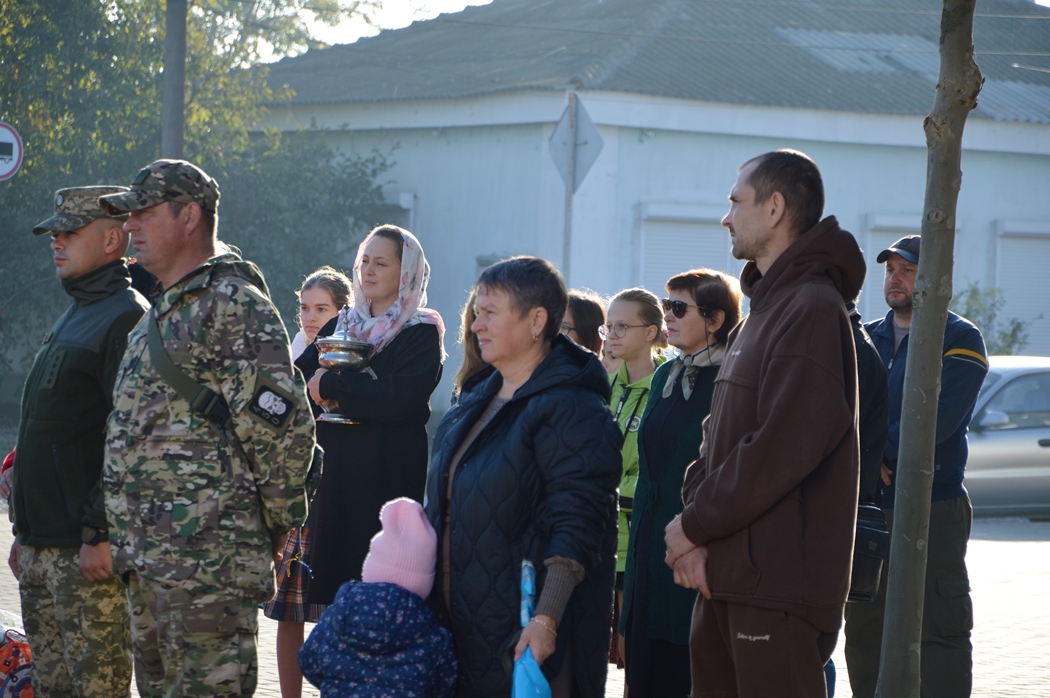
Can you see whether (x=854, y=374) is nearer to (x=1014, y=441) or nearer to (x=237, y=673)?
(x=237, y=673)

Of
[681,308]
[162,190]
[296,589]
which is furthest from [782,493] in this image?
[296,589]

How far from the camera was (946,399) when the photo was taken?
19.5 ft

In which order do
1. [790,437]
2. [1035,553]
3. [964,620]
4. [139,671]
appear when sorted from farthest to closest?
[1035,553], [964,620], [139,671], [790,437]

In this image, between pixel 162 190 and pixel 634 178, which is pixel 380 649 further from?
pixel 634 178

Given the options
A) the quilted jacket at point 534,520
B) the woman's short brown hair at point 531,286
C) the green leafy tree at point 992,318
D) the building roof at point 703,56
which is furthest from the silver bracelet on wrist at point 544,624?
the green leafy tree at point 992,318

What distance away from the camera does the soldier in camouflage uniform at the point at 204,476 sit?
4164 millimetres

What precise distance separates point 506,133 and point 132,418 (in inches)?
674

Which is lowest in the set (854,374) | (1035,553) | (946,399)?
(1035,553)

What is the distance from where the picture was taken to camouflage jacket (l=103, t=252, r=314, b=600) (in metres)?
4.16

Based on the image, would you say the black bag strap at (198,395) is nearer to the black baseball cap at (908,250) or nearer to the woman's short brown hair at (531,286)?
the woman's short brown hair at (531,286)

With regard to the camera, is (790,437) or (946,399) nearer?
(790,437)

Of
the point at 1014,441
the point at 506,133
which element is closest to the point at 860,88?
the point at 506,133

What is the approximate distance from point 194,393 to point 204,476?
Answer: 0.26 metres

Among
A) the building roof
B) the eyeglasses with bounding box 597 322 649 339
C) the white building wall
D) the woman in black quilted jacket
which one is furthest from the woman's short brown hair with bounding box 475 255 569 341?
the building roof
